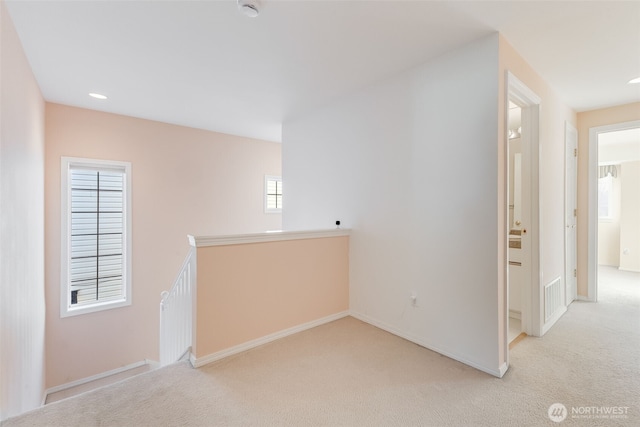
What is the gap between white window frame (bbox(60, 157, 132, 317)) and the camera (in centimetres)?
353

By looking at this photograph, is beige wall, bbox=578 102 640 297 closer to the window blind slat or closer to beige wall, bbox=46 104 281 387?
beige wall, bbox=46 104 281 387

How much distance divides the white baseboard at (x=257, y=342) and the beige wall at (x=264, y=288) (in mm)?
29

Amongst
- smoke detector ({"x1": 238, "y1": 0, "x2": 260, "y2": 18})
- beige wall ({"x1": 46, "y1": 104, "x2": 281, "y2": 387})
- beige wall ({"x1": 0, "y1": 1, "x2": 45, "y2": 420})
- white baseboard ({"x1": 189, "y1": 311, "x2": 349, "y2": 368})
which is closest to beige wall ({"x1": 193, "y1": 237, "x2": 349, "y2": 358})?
white baseboard ({"x1": 189, "y1": 311, "x2": 349, "y2": 368})

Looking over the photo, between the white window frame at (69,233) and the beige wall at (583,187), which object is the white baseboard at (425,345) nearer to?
the beige wall at (583,187)

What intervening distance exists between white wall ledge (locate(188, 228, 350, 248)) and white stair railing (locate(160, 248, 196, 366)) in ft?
0.38

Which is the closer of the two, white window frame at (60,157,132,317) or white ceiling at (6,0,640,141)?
white ceiling at (6,0,640,141)

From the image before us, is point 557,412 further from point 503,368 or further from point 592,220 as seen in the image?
point 592,220

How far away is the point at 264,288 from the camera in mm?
2643

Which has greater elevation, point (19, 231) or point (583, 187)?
point (583, 187)

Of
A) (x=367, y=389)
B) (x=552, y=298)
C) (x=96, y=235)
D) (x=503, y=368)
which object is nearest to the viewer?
(x=367, y=389)

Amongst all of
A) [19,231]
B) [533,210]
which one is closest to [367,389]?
[533,210]

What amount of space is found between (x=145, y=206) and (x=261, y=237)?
253 centimetres

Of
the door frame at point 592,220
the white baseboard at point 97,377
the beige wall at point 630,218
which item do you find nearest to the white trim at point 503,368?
the door frame at point 592,220

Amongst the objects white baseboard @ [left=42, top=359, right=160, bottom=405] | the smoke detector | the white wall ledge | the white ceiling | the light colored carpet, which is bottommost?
white baseboard @ [left=42, top=359, right=160, bottom=405]
